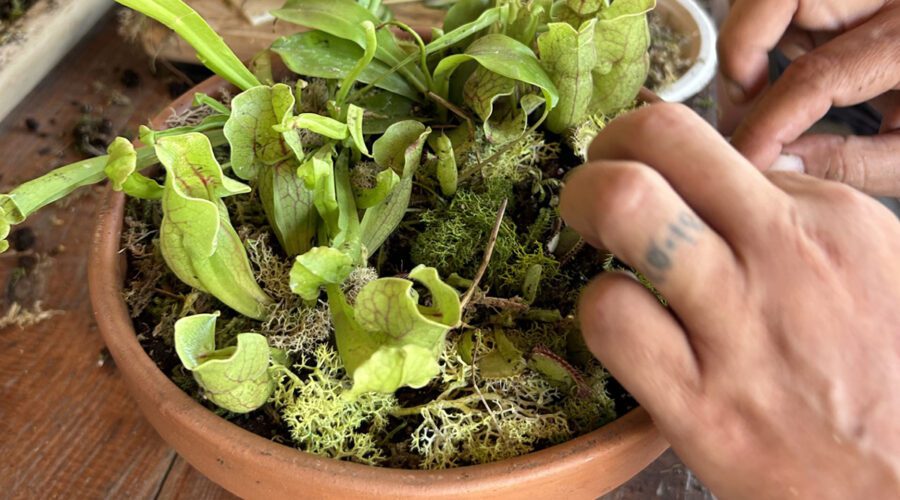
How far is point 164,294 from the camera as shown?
452mm

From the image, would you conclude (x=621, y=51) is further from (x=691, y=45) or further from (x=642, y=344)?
(x=691, y=45)

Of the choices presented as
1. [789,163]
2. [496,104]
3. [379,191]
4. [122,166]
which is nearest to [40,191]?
[122,166]

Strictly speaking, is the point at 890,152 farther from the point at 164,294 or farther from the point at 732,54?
the point at 164,294

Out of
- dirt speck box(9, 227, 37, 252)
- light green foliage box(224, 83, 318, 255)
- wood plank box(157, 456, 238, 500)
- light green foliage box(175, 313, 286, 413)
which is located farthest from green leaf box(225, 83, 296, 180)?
dirt speck box(9, 227, 37, 252)

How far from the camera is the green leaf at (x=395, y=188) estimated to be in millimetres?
422

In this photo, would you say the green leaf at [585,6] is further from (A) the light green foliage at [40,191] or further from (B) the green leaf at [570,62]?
(A) the light green foliage at [40,191]

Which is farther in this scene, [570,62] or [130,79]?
[130,79]

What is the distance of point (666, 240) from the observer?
260 mm

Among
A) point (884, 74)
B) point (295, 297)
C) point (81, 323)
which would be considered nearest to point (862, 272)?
point (884, 74)

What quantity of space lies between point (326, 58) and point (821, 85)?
291mm

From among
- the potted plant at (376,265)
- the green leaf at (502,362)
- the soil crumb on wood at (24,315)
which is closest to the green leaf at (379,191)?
the potted plant at (376,265)

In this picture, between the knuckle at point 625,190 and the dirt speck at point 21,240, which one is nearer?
the knuckle at point 625,190

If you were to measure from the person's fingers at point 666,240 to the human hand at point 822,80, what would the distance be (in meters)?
0.16

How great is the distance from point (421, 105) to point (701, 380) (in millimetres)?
296
